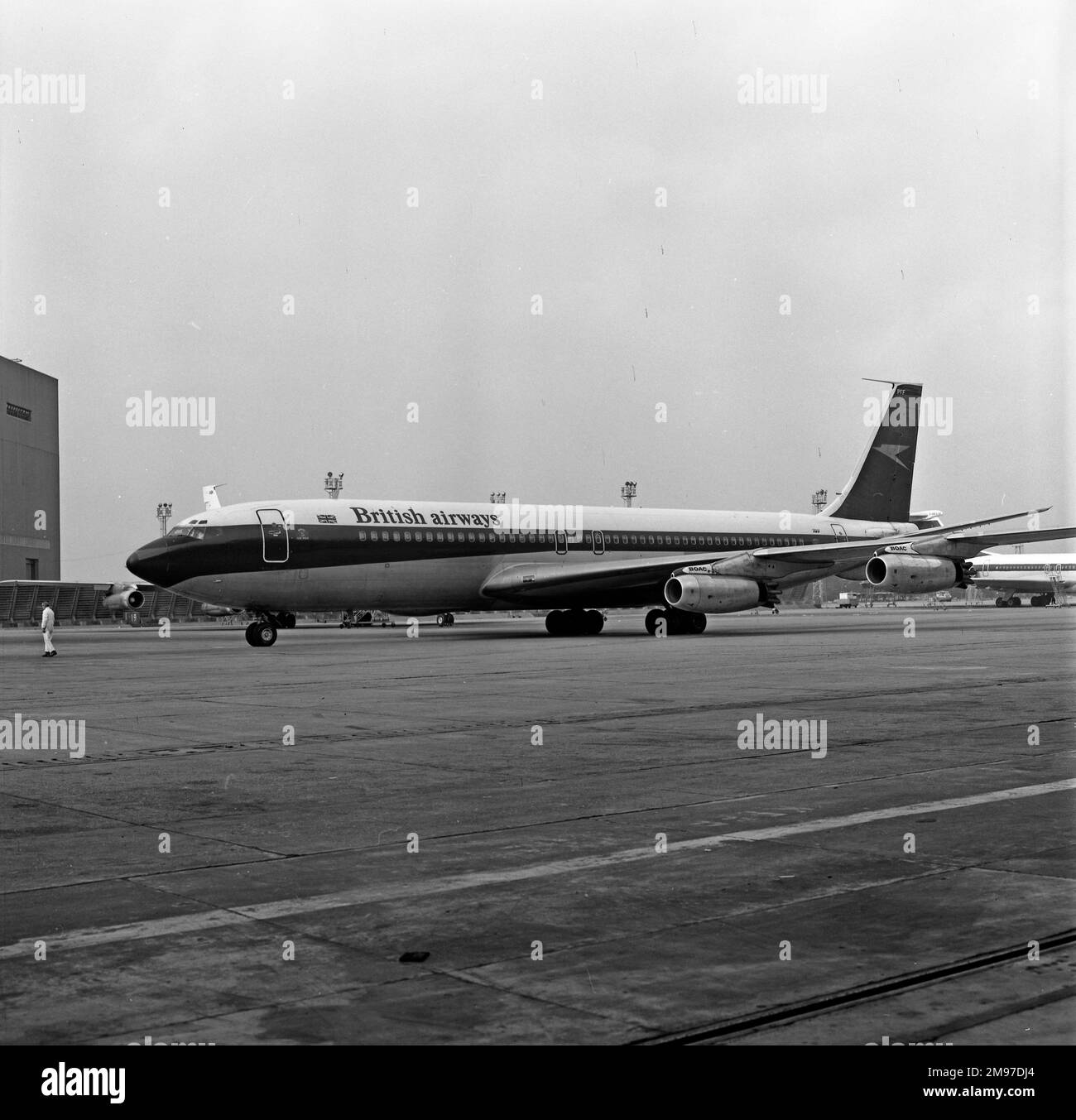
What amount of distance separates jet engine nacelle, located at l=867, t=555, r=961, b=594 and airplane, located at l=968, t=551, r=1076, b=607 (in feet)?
167

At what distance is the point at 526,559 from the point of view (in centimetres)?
3631

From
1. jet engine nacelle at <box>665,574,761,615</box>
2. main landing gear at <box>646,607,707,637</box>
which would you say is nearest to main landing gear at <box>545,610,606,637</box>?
main landing gear at <box>646,607,707,637</box>

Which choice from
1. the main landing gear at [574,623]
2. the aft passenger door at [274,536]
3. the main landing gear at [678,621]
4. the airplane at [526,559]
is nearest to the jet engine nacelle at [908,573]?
the airplane at [526,559]

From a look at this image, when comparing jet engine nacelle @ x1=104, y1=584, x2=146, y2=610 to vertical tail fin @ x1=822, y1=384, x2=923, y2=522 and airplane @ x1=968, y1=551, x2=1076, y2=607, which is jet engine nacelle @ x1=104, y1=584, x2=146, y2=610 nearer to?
vertical tail fin @ x1=822, y1=384, x2=923, y2=522

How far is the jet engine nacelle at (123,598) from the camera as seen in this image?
192 ft

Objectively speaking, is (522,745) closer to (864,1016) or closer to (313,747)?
(313,747)

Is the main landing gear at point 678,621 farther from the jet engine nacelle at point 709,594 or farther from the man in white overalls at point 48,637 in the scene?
the man in white overalls at point 48,637

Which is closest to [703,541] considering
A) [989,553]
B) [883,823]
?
[883,823]

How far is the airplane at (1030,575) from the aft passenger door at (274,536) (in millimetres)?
64562

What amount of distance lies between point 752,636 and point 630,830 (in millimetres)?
27421

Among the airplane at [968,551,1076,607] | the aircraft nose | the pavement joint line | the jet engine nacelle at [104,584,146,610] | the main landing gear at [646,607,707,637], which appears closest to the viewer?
the pavement joint line

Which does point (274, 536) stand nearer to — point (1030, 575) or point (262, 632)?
point (262, 632)

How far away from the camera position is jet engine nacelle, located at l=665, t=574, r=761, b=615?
1378 inches

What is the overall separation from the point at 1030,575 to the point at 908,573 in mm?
56897
